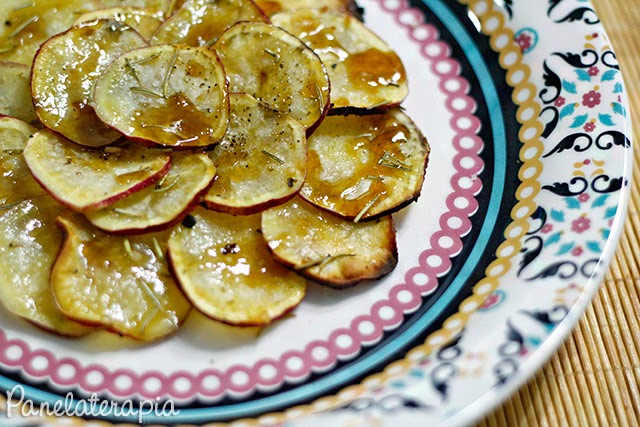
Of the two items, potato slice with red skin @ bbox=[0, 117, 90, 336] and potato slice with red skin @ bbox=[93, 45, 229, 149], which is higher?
potato slice with red skin @ bbox=[93, 45, 229, 149]

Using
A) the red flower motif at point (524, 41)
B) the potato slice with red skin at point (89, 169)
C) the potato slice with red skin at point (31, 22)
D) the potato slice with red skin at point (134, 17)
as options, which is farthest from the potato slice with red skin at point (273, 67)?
the red flower motif at point (524, 41)

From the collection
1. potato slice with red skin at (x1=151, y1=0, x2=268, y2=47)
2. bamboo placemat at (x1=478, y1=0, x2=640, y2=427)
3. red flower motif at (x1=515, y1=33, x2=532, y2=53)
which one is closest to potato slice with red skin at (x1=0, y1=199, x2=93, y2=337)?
potato slice with red skin at (x1=151, y1=0, x2=268, y2=47)

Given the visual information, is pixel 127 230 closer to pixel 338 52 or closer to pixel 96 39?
pixel 96 39

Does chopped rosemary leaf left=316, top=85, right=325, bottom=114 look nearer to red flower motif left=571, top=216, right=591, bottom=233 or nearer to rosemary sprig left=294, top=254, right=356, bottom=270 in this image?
rosemary sprig left=294, top=254, right=356, bottom=270

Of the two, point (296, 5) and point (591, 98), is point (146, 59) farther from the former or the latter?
point (591, 98)

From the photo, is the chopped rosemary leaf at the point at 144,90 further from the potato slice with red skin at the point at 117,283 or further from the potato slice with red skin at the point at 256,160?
the potato slice with red skin at the point at 117,283

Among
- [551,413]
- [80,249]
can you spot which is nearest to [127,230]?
[80,249]
